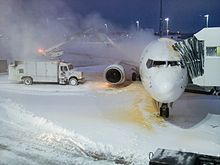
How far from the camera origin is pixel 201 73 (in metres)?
15.4

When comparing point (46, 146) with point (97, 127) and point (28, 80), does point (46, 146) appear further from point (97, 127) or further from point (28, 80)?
point (28, 80)

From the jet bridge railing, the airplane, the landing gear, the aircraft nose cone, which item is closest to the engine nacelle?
the airplane

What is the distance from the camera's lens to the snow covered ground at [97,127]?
12.3 metres

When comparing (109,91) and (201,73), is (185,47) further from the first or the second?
(109,91)

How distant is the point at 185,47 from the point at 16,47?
3593cm

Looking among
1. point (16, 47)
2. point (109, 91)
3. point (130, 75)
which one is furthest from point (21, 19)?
point (109, 91)

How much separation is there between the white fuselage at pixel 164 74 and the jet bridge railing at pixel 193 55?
33 centimetres

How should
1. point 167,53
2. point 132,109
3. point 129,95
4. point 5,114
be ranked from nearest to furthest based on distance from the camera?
1. point 167,53
2. point 5,114
3. point 132,109
4. point 129,95

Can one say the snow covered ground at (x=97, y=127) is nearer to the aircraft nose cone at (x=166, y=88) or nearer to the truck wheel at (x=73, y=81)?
the aircraft nose cone at (x=166, y=88)

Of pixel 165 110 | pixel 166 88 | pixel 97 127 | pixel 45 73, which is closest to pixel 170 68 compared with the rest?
pixel 166 88

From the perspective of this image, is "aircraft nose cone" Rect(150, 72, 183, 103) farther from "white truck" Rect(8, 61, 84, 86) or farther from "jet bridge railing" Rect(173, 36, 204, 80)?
"white truck" Rect(8, 61, 84, 86)

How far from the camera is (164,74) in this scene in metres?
15.4

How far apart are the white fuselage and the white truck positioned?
432 inches

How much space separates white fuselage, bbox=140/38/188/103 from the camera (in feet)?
48.8
